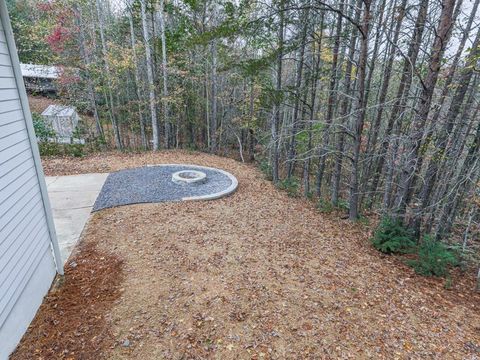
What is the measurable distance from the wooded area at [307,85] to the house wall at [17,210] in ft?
9.36

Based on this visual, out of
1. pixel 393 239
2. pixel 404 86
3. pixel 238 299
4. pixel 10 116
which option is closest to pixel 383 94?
pixel 404 86

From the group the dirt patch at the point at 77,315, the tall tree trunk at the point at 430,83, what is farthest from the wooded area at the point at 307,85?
the dirt patch at the point at 77,315

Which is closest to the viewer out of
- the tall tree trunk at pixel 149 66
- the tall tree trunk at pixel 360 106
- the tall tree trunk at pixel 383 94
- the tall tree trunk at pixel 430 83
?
the tall tree trunk at pixel 430 83

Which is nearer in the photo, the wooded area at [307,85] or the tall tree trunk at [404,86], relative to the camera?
the tall tree trunk at [404,86]

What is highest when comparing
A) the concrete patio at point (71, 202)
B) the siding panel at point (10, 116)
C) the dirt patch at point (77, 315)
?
the siding panel at point (10, 116)

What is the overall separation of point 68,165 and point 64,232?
492cm

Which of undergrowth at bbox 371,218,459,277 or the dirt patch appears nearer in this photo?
the dirt patch

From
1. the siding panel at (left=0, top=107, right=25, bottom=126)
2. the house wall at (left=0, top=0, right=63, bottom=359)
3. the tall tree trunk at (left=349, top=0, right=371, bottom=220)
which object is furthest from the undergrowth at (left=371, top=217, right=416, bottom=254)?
the siding panel at (left=0, top=107, right=25, bottom=126)

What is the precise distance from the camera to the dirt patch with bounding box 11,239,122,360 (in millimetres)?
2523

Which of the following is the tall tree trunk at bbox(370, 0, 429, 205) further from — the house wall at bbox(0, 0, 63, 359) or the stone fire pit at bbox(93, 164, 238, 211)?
the house wall at bbox(0, 0, 63, 359)

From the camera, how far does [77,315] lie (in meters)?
2.92

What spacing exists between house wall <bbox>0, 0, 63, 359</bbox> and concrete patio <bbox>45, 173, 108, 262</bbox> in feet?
3.62

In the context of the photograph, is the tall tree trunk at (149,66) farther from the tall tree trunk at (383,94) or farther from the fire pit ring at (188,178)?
the tall tree trunk at (383,94)

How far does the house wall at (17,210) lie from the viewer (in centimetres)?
241
